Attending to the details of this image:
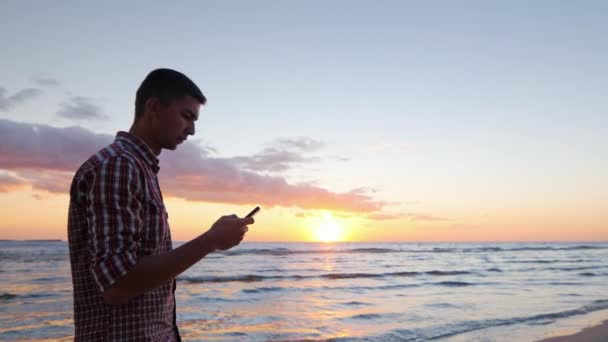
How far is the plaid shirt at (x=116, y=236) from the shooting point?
143 cm

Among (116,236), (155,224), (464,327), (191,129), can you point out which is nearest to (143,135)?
(191,129)

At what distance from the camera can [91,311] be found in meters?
→ 1.61

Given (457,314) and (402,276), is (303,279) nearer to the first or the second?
(402,276)

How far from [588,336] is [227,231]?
8567 mm

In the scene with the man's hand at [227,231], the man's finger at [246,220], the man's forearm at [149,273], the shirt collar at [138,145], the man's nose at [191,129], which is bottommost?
the man's forearm at [149,273]

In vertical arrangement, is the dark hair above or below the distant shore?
above

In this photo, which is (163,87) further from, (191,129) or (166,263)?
(166,263)

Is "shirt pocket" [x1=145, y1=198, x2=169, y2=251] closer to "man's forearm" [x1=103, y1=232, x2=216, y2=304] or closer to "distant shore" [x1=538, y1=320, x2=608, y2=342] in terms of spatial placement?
"man's forearm" [x1=103, y1=232, x2=216, y2=304]

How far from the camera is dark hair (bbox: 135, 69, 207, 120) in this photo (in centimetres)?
178

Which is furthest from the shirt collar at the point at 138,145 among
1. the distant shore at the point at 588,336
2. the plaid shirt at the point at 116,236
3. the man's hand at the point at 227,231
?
the distant shore at the point at 588,336

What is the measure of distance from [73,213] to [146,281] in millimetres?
366

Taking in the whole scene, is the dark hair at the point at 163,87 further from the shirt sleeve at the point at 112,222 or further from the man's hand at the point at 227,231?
the man's hand at the point at 227,231

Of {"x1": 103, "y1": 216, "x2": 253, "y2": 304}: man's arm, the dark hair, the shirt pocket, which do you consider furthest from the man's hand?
the dark hair

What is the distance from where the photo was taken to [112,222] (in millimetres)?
1429
